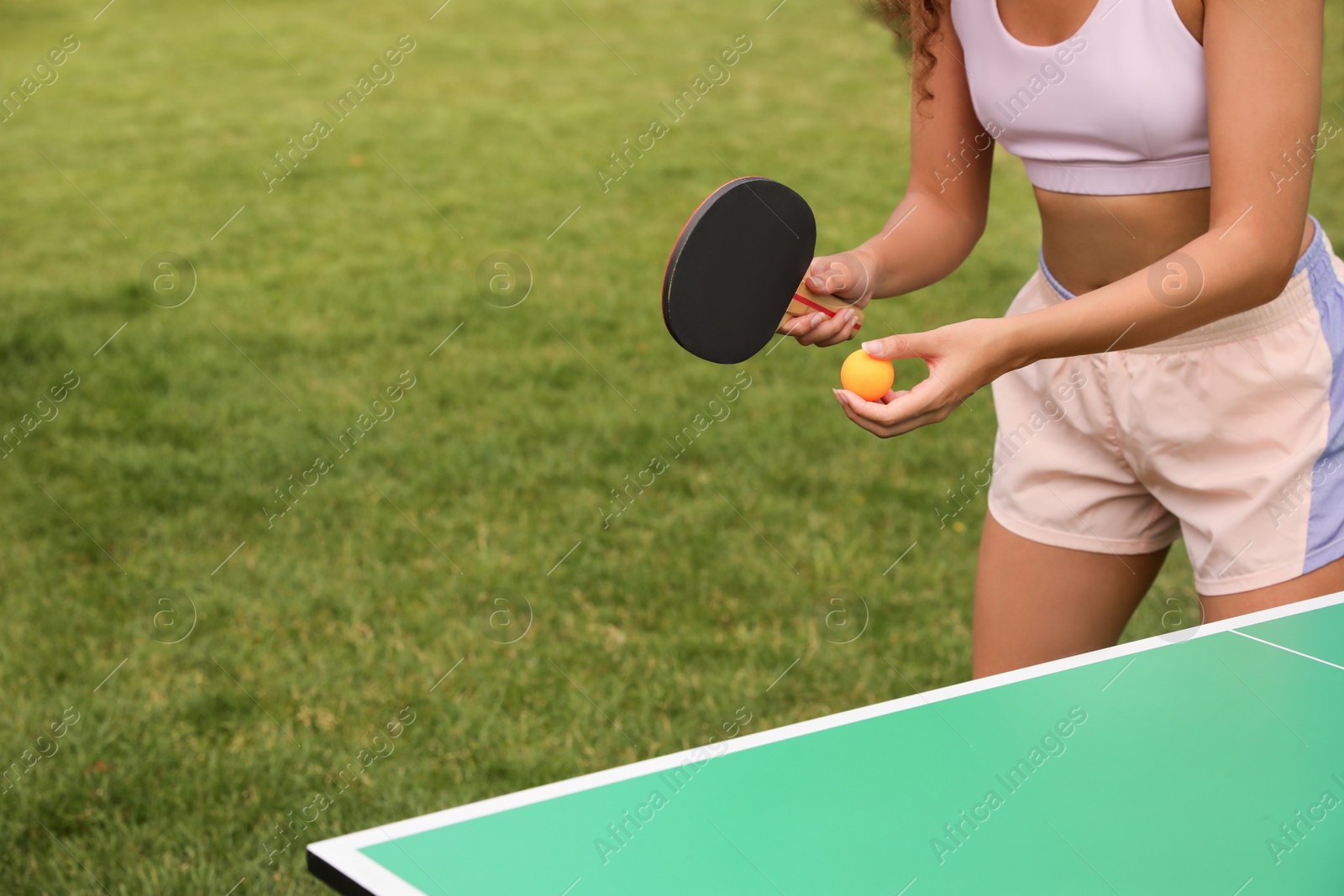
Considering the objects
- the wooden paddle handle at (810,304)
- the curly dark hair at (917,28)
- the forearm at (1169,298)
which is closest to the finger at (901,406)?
the forearm at (1169,298)

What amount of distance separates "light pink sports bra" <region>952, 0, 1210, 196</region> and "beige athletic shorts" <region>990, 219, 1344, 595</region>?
0.84 ft

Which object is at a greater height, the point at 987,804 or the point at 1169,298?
the point at 1169,298

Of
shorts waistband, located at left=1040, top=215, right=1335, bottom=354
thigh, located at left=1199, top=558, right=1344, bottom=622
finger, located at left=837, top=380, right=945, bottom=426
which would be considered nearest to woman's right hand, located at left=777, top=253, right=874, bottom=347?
finger, located at left=837, top=380, right=945, bottom=426

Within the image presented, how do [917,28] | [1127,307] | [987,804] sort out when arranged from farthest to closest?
1. [917,28]
2. [1127,307]
3. [987,804]

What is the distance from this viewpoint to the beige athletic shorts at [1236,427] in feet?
6.83

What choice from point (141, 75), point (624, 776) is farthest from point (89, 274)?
point (624, 776)

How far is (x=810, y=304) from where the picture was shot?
7.37ft

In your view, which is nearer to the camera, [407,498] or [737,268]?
[737,268]

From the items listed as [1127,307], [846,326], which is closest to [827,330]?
[846,326]

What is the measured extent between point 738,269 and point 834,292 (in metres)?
0.22

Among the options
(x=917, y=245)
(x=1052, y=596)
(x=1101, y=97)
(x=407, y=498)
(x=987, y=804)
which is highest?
(x=1101, y=97)

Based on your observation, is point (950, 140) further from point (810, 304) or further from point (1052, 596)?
point (1052, 596)

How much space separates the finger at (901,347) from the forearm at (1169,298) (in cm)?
12

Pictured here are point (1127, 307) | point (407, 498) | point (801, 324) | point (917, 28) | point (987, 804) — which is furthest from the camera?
point (407, 498)
